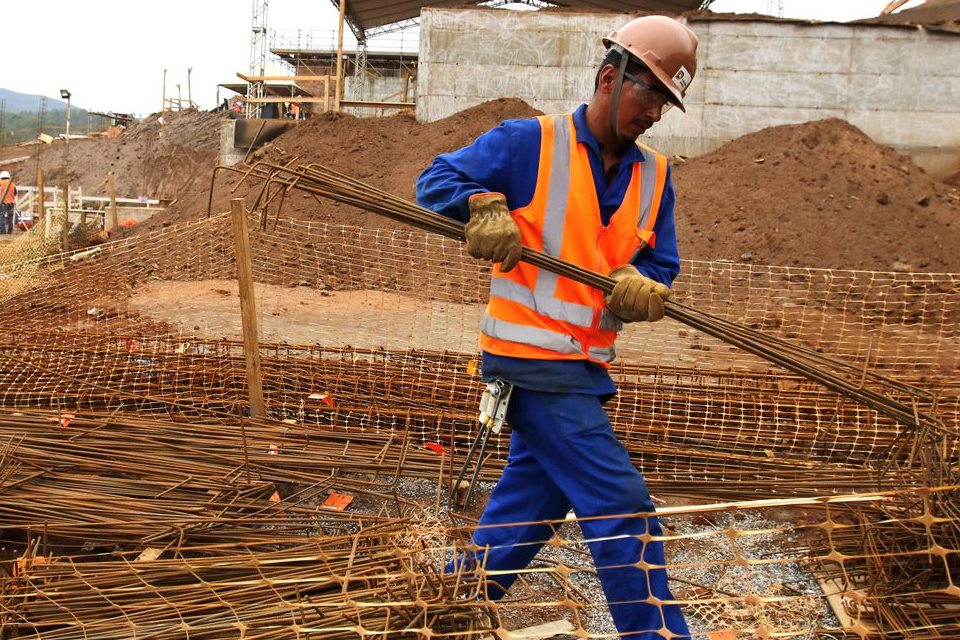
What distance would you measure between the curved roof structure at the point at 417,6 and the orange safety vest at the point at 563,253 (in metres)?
18.2

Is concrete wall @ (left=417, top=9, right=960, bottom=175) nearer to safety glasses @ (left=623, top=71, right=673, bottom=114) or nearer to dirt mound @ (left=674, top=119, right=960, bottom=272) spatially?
dirt mound @ (left=674, top=119, right=960, bottom=272)

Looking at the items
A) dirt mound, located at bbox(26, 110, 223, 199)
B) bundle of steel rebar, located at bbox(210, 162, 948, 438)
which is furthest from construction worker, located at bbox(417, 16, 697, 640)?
dirt mound, located at bbox(26, 110, 223, 199)

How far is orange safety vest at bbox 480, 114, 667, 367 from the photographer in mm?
2363

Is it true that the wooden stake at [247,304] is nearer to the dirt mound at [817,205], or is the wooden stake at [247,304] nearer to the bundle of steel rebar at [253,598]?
the bundle of steel rebar at [253,598]

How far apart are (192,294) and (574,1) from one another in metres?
16.5

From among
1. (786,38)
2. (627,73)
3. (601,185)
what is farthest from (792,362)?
(786,38)

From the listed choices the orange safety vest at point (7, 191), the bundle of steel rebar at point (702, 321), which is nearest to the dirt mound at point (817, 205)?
the bundle of steel rebar at point (702, 321)

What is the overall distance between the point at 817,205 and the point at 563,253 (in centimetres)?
1153

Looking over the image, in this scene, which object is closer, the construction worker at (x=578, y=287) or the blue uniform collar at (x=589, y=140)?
the construction worker at (x=578, y=287)

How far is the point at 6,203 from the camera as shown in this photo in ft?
57.6

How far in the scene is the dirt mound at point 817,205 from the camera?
463 inches

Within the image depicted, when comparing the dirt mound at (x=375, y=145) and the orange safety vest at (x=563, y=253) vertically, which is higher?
the dirt mound at (x=375, y=145)

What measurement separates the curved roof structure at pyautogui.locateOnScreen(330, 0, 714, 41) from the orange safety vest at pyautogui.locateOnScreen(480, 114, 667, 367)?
18.2 meters

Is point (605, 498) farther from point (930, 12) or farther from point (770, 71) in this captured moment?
point (930, 12)
